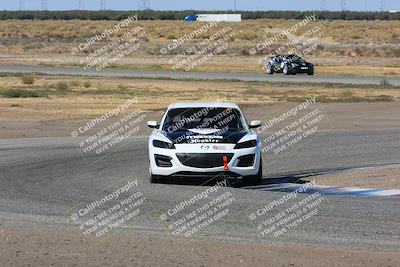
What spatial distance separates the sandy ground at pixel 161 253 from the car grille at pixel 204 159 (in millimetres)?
5030

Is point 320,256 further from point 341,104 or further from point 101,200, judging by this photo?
point 341,104

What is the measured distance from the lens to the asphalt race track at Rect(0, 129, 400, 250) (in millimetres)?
11375

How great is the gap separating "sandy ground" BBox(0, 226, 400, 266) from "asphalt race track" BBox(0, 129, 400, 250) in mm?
506

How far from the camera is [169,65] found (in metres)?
75.1

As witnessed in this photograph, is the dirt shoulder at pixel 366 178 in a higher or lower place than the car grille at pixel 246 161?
lower

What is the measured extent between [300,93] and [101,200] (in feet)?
105

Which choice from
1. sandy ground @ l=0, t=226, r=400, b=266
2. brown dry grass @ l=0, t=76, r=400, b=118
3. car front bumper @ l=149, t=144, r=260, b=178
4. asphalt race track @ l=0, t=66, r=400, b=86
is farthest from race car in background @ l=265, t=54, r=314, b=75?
sandy ground @ l=0, t=226, r=400, b=266

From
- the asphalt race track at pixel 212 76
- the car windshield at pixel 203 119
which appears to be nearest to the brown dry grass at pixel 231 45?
A: the asphalt race track at pixel 212 76

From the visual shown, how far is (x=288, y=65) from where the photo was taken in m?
63.6

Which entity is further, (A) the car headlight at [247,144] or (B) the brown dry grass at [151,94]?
(B) the brown dry grass at [151,94]

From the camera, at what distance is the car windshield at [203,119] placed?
16.8 m

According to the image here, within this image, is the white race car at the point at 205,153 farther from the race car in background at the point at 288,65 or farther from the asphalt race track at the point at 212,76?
the race car in background at the point at 288,65

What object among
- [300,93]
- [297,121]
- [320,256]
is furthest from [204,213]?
[300,93]

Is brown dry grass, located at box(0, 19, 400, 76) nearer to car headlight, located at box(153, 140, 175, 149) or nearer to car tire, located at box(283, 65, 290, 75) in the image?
car tire, located at box(283, 65, 290, 75)
